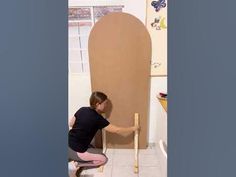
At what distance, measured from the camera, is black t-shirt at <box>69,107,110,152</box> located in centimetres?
224

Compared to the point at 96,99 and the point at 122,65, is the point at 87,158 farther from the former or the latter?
the point at 122,65

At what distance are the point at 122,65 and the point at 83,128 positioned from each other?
2.48ft

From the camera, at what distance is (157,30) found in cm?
260

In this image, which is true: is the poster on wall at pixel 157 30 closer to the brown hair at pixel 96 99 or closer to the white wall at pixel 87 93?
the white wall at pixel 87 93

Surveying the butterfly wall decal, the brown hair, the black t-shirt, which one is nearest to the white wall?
the brown hair

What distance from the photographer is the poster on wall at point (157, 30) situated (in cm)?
256

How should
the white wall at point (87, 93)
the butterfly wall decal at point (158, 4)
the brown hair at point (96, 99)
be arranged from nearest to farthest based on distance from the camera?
the brown hair at point (96, 99) → the butterfly wall decal at point (158, 4) → the white wall at point (87, 93)

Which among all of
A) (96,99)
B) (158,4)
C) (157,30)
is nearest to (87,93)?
(96,99)

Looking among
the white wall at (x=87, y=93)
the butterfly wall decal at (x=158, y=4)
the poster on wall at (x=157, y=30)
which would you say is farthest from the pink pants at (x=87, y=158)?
the butterfly wall decal at (x=158, y=4)

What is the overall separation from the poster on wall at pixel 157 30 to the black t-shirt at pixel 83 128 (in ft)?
2.57

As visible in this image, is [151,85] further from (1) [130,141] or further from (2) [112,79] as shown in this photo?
(1) [130,141]
